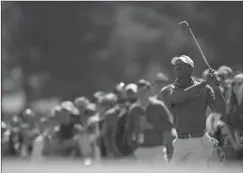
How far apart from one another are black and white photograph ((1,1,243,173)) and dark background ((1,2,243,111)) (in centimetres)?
4

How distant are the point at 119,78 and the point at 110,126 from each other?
19211 millimetres

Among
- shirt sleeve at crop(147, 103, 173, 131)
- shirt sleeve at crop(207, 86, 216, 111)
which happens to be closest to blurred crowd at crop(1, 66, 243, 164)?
shirt sleeve at crop(147, 103, 173, 131)

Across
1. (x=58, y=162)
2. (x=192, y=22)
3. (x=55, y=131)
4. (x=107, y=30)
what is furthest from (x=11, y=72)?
(x=58, y=162)

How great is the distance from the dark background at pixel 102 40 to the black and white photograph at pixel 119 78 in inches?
1.5

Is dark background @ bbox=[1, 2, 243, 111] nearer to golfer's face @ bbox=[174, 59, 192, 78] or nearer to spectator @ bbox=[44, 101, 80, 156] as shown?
spectator @ bbox=[44, 101, 80, 156]

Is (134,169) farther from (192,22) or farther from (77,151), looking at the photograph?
(192,22)

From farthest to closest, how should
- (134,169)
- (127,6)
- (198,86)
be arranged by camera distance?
(127,6)
(198,86)
(134,169)

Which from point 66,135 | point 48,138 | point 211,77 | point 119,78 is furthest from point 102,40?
point 211,77

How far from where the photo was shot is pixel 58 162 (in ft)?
13.0

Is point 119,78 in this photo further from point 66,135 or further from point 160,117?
point 160,117

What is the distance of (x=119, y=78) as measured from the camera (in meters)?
30.1

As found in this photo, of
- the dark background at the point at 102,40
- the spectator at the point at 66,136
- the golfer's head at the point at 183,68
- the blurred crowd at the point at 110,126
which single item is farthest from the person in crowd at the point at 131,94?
the dark background at the point at 102,40

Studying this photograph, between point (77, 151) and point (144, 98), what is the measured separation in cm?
159

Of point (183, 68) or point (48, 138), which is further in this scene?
point (48, 138)
